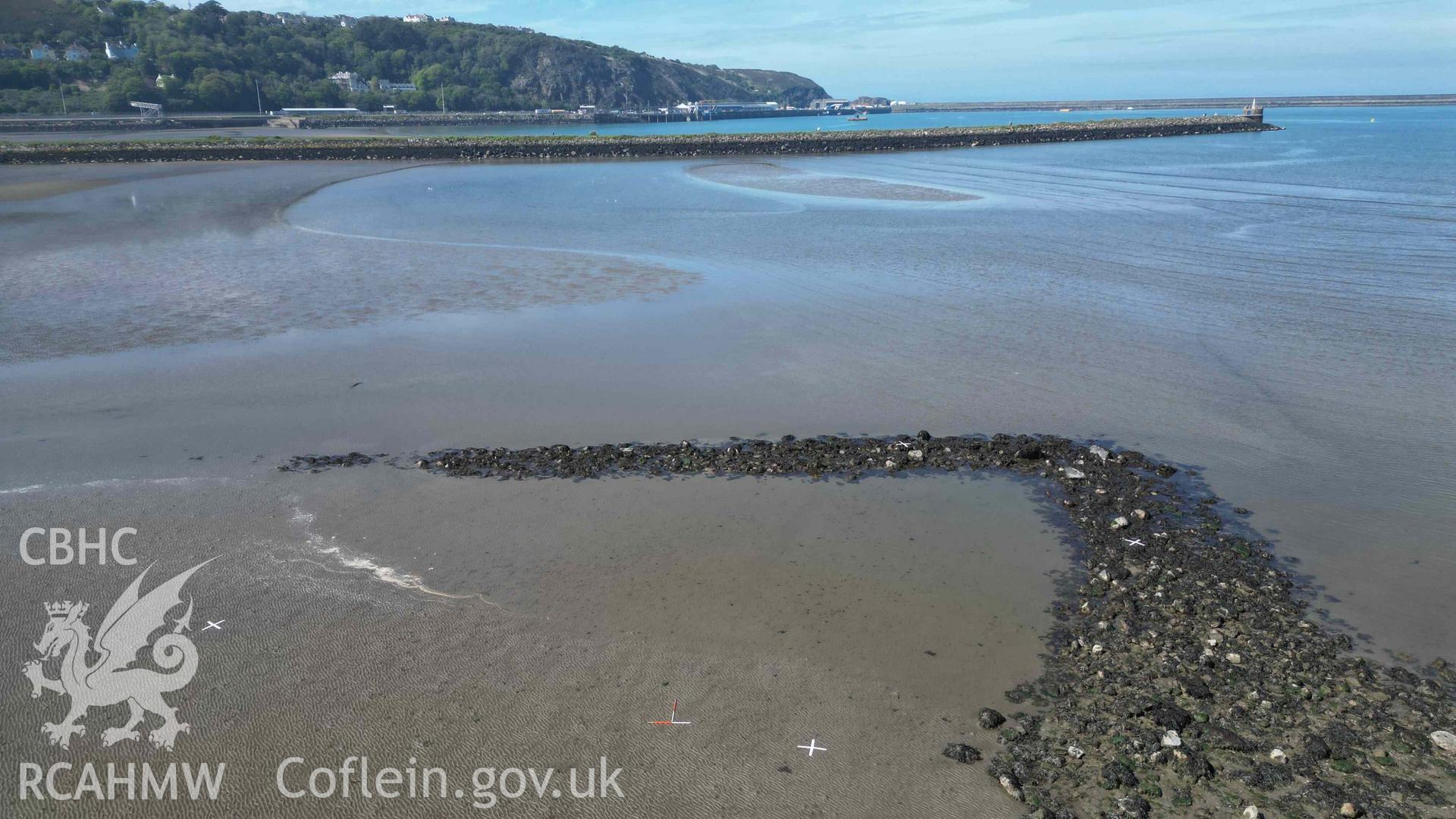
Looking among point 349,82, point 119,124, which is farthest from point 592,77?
point 119,124

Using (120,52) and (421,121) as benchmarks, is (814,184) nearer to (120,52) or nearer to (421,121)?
(421,121)

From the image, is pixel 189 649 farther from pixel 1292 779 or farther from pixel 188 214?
pixel 188 214

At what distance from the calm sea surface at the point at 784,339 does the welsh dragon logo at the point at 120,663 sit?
286 cm

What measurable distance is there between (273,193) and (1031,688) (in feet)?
124

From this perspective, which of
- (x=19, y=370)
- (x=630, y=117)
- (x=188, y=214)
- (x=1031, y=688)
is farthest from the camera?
(x=630, y=117)

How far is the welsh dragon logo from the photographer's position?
571cm

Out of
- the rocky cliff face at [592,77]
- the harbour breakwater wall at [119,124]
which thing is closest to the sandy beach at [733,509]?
the harbour breakwater wall at [119,124]

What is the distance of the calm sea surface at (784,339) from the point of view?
9.92 m

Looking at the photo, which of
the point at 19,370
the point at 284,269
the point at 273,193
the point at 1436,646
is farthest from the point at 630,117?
the point at 1436,646

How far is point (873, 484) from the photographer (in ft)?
30.8

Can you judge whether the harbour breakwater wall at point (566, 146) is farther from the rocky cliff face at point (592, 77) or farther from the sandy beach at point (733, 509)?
the rocky cliff face at point (592, 77)

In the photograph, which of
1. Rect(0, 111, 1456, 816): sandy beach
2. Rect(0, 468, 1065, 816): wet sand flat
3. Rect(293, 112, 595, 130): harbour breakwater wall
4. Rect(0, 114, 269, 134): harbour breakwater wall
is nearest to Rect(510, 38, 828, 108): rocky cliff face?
Rect(293, 112, 595, 130): harbour breakwater wall

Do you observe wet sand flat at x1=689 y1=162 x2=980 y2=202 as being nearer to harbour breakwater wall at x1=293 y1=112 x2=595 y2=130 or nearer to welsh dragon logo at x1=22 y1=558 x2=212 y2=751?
welsh dragon logo at x1=22 y1=558 x2=212 y2=751

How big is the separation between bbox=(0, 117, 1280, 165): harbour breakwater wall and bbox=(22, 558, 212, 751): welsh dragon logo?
176 feet
